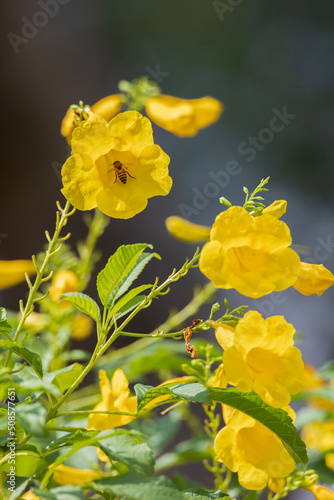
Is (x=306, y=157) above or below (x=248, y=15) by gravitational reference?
below

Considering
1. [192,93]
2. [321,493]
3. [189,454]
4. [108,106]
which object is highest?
[108,106]

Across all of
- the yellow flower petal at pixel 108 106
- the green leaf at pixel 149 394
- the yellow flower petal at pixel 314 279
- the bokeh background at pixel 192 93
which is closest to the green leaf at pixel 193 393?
the green leaf at pixel 149 394

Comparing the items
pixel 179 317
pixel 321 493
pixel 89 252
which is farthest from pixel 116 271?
pixel 179 317

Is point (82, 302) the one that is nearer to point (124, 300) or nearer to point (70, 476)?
point (124, 300)

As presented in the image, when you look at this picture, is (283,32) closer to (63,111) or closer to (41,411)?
(63,111)

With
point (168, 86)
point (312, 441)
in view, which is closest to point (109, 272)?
point (312, 441)
